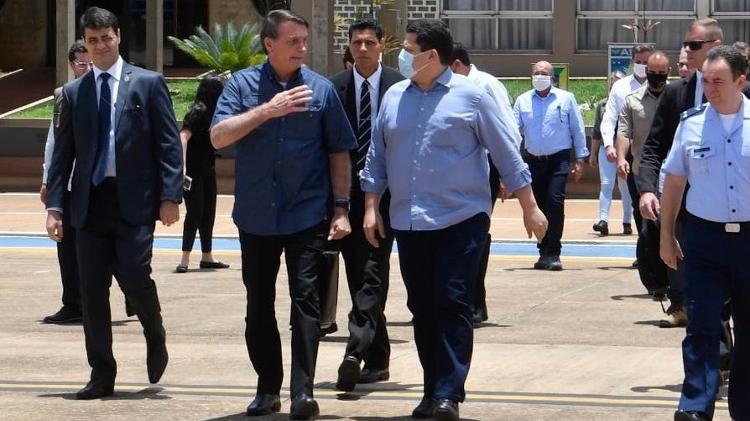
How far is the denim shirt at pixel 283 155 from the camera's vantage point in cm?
802

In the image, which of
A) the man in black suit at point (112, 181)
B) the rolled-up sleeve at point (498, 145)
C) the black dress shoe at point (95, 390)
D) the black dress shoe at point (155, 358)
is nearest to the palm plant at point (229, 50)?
the man in black suit at point (112, 181)

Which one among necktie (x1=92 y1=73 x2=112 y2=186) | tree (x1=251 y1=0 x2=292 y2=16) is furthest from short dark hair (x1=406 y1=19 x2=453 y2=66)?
tree (x1=251 y1=0 x2=292 y2=16)

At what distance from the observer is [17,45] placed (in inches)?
1593

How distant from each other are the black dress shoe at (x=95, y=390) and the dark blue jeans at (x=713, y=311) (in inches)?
123

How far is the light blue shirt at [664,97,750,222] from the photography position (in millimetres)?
7469

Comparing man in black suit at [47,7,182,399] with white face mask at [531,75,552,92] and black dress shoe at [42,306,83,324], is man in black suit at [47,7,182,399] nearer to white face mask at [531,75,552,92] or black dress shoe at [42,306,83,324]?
black dress shoe at [42,306,83,324]

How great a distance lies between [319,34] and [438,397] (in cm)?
2441

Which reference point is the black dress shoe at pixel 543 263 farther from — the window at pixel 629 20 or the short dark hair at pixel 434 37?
the window at pixel 629 20

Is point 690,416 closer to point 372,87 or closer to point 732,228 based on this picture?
point 732,228

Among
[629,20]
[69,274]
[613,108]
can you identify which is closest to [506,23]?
[629,20]

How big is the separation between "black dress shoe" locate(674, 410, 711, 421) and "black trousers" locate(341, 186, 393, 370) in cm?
203

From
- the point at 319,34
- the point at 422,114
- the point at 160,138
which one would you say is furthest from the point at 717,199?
the point at 319,34

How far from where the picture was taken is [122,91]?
8781mm

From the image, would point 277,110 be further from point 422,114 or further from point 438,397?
point 438,397
